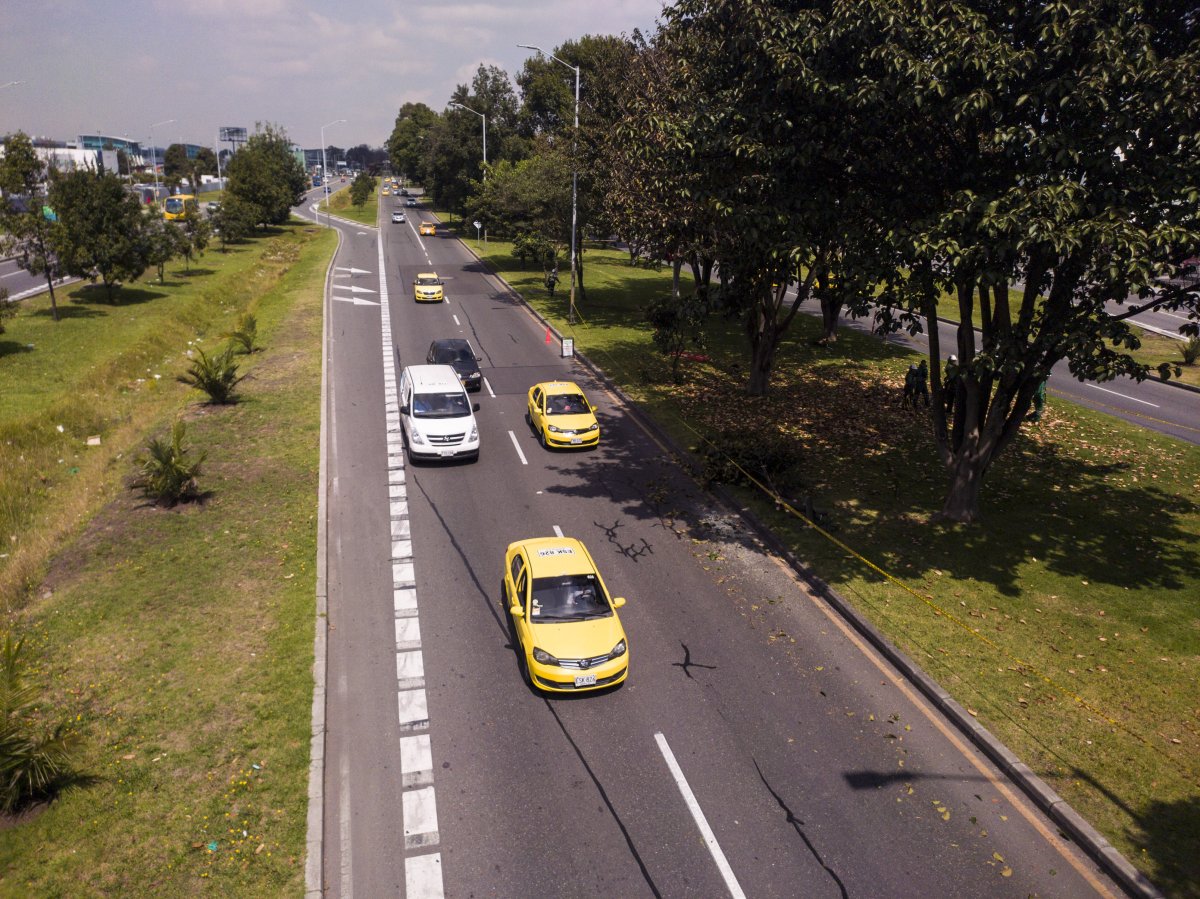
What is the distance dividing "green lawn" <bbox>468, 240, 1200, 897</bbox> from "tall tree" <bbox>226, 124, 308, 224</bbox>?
58.4m

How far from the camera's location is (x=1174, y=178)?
10773 millimetres

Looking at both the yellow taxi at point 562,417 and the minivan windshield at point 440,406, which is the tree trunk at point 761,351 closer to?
the yellow taxi at point 562,417

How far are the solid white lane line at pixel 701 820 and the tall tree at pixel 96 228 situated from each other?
41722 millimetres

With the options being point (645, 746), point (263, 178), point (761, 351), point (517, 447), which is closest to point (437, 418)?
point (517, 447)

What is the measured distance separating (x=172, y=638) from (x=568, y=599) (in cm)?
634

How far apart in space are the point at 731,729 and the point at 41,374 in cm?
2941

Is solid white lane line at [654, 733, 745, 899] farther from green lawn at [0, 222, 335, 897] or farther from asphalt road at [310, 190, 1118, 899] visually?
green lawn at [0, 222, 335, 897]

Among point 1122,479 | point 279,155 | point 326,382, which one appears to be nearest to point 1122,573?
point 1122,479

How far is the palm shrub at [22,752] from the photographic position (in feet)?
27.9

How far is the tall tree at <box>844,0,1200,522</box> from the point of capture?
1058cm

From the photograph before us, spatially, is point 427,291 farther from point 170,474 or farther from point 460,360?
point 170,474

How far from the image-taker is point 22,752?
8516 mm

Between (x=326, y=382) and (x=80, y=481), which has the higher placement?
(x=326, y=382)

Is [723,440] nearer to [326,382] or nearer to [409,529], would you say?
[409,529]
